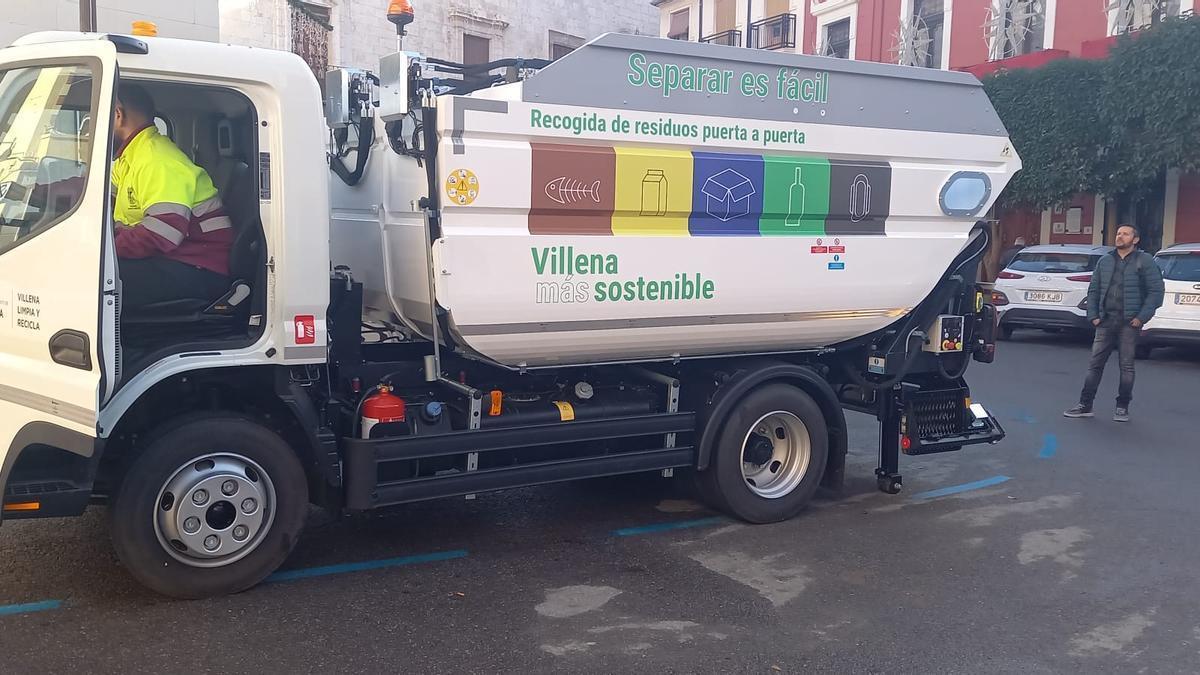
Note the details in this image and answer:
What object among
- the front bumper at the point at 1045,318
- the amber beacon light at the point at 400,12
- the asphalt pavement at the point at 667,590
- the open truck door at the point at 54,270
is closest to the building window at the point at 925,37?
the front bumper at the point at 1045,318

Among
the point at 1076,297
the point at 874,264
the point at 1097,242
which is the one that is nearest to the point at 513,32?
the point at 1097,242

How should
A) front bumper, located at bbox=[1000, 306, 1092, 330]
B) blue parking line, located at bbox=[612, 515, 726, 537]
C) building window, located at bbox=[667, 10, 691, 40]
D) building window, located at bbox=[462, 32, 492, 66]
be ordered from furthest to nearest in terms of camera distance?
building window, located at bbox=[667, 10, 691, 40]
building window, located at bbox=[462, 32, 492, 66]
front bumper, located at bbox=[1000, 306, 1092, 330]
blue parking line, located at bbox=[612, 515, 726, 537]

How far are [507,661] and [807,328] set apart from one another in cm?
282

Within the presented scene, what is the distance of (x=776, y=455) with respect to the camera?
623 cm

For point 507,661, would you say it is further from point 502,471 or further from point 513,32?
point 513,32

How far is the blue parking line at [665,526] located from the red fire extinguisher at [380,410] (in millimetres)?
1552

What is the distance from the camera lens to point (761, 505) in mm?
6023

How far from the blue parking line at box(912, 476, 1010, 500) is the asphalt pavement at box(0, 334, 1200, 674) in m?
0.02

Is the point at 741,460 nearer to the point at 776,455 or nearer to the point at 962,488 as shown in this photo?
the point at 776,455

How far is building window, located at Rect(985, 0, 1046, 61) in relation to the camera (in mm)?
23625

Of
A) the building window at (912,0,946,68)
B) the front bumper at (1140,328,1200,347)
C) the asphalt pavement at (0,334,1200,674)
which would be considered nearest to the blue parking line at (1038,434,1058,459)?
Answer: the asphalt pavement at (0,334,1200,674)

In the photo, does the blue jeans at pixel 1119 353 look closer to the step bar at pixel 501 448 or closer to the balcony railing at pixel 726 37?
the step bar at pixel 501 448

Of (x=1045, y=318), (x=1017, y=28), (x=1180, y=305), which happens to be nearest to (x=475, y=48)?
(x=1017, y=28)

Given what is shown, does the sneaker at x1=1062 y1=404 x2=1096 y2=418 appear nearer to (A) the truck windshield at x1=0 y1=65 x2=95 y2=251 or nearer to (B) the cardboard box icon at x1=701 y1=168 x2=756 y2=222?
(B) the cardboard box icon at x1=701 y1=168 x2=756 y2=222
